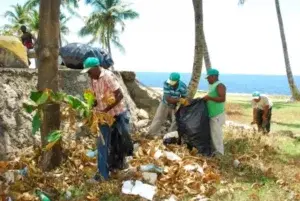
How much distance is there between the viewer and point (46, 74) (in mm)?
6379

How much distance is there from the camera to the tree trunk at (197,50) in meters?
13.4

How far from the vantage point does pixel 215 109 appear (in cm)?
808

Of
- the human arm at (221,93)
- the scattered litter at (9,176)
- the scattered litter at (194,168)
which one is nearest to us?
the scattered litter at (9,176)

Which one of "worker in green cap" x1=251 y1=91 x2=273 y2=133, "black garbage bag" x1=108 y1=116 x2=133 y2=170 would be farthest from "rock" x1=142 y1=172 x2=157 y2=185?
"worker in green cap" x1=251 y1=91 x2=273 y2=133

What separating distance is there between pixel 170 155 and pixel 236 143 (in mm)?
2260

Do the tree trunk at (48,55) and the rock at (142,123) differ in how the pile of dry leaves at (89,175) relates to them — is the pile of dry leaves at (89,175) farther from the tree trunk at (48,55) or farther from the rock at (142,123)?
the rock at (142,123)

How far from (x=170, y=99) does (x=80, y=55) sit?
209cm

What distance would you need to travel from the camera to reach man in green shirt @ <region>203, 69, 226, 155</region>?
8.00 metres

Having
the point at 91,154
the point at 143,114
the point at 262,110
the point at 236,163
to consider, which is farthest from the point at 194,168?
the point at 262,110

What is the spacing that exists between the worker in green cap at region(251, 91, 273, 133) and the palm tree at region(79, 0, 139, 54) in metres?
30.9

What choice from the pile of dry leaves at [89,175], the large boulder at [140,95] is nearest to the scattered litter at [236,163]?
the pile of dry leaves at [89,175]

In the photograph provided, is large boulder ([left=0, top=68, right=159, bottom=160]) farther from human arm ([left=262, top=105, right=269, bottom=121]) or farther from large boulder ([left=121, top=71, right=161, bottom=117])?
human arm ([left=262, top=105, right=269, bottom=121])

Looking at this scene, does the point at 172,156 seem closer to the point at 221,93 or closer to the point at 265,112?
the point at 221,93

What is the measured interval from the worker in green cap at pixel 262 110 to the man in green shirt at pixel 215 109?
9.30 feet
